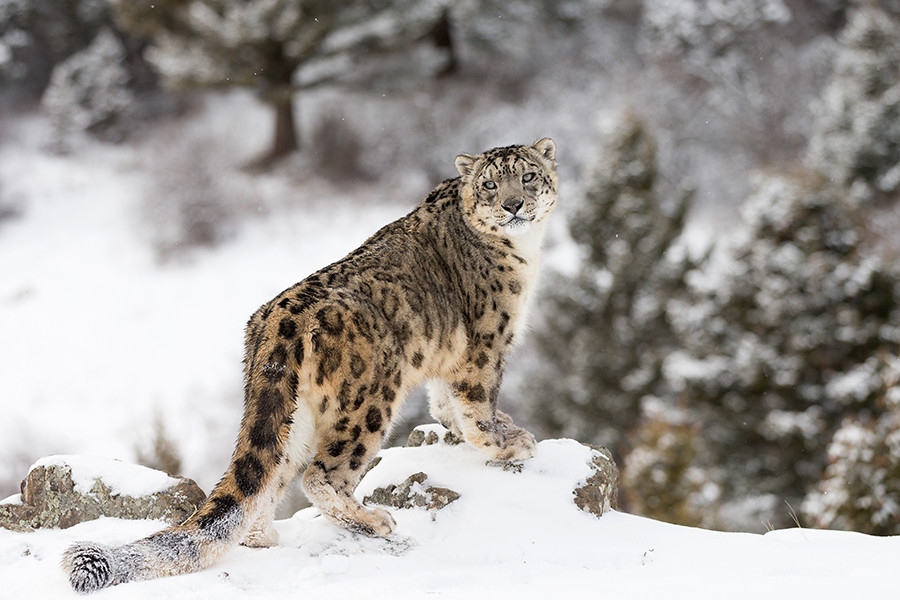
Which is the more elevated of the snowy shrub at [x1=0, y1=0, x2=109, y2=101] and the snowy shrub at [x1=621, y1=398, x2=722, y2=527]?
the snowy shrub at [x1=0, y1=0, x2=109, y2=101]

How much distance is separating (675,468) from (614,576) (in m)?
12.4

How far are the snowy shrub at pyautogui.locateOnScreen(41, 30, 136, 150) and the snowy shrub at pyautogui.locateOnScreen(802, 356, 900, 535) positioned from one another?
101ft

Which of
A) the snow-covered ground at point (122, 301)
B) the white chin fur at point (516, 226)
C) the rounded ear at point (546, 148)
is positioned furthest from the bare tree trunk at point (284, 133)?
the white chin fur at point (516, 226)

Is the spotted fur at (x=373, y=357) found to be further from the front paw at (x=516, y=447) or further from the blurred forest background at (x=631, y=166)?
the blurred forest background at (x=631, y=166)

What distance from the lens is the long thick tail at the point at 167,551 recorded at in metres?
4.21

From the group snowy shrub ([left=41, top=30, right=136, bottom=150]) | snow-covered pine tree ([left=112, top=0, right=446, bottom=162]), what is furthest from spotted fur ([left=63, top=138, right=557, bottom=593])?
snowy shrub ([left=41, top=30, right=136, bottom=150])

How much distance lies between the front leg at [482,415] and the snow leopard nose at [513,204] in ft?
3.60

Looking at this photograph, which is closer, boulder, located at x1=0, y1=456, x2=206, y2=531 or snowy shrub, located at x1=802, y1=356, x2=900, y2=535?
boulder, located at x1=0, y1=456, x2=206, y2=531

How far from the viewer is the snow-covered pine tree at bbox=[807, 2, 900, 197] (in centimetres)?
2928

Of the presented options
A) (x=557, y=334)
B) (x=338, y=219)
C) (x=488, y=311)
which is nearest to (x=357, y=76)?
(x=338, y=219)

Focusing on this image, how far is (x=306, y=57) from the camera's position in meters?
30.1

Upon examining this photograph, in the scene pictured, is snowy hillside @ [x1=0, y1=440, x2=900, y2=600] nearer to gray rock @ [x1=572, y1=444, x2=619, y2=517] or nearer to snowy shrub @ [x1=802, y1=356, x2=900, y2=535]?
gray rock @ [x1=572, y1=444, x2=619, y2=517]

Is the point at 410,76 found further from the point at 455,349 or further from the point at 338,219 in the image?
the point at 455,349

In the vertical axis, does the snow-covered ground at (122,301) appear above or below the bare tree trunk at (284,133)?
below
